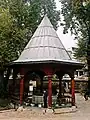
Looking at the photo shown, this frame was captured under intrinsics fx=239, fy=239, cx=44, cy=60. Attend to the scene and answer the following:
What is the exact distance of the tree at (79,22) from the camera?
115ft

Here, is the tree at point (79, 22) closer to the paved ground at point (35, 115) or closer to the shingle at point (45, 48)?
the shingle at point (45, 48)

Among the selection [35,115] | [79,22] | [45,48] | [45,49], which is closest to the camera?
[35,115]

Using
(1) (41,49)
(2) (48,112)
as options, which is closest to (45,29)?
(1) (41,49)

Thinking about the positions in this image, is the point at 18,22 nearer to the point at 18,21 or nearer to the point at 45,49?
the point at 18,21

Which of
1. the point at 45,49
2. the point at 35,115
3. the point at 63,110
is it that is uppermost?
the point at 45,49

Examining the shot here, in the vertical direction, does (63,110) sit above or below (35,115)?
above

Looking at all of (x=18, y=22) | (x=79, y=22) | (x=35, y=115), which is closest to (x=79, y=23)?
(x=79, y=22)

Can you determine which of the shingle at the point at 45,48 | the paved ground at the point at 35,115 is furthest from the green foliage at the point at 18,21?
the paved ground at the point at 35,115

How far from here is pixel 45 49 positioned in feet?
68.3

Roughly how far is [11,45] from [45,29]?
5.47 meters

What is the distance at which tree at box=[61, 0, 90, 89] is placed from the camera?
35.0m

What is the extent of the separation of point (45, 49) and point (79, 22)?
17.7 meters

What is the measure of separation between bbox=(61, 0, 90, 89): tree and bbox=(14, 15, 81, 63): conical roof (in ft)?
42.1

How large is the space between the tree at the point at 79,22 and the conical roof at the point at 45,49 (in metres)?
12.8
